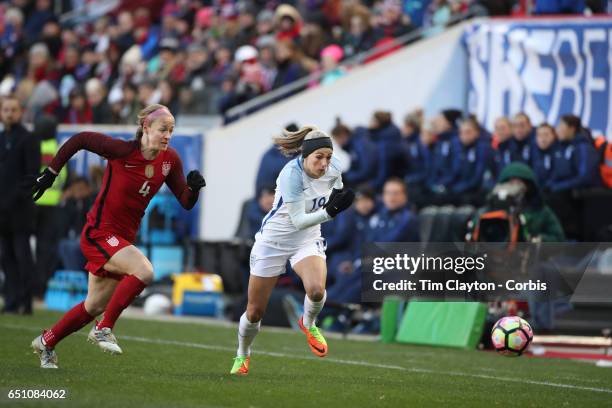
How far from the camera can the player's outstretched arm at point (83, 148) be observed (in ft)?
35.0

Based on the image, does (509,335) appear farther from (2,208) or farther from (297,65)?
(297,65)

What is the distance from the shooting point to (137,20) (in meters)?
29.0

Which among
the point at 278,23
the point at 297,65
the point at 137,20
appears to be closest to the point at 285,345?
the point at 297,65

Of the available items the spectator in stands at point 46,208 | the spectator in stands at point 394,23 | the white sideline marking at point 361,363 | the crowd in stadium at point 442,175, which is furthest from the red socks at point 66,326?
the spectator in stands at point 394,23

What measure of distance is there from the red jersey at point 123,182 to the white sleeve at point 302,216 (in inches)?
32.1

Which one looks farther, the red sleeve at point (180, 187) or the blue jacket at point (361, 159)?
the blue jacket at point (361, 159)

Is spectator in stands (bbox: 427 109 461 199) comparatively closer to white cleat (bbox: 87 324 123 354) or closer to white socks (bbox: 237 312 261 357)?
white socks (bbox: 237 312 261 357)

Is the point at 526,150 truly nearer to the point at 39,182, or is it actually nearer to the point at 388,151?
the point at 388,151

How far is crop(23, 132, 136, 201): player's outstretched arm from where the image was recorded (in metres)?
10.7

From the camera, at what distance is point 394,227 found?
57.4 feet

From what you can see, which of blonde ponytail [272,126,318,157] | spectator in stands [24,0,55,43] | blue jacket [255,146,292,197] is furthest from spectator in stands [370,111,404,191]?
spectator in stands [24,0,55,43]

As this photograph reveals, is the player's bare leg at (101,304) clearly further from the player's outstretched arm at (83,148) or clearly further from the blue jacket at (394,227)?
the blue jacket at (394,227)

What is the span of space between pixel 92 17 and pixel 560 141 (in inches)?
659

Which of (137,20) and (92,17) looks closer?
(137,20)
